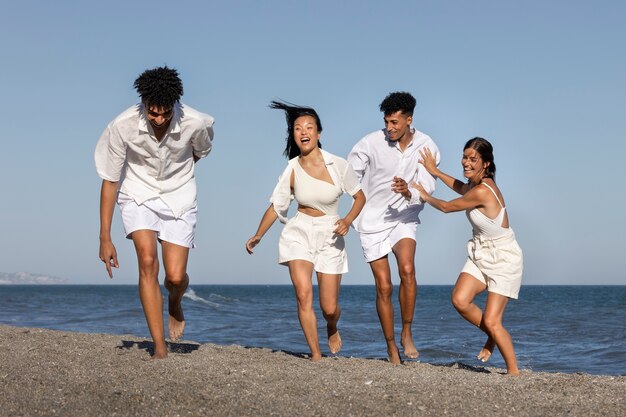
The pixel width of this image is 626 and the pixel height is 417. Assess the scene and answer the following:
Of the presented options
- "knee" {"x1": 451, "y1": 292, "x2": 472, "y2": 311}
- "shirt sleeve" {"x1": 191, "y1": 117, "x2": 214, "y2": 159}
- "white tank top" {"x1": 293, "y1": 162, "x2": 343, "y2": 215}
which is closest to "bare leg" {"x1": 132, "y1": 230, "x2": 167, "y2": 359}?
"shirt sleeve" {"x1": 191, "y1": 117, "x2": 214, "y2": 159}

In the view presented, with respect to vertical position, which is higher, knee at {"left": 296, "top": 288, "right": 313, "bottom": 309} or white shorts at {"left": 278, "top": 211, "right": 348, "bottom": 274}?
white shorts at {"left": 278, "top": 211, "right": 348, "bottom": 274}

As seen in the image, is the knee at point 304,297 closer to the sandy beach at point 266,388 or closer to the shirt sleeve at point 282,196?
the sandy beach at point 266,388

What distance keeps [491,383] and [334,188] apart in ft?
7.33

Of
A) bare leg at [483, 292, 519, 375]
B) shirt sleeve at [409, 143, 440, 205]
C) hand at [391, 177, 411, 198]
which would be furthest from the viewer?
shirt sleeve at [409, 143, 440, 205]

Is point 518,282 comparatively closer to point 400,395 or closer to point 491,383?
point 491,383

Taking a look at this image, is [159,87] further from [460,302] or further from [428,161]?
[460,302]

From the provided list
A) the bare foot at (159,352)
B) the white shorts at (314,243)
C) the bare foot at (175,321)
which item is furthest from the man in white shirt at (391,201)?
the bare foot at (159,352)

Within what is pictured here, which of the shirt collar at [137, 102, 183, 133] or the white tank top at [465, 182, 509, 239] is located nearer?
the shirt collar at [137, 102, 183, 133]

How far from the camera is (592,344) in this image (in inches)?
582

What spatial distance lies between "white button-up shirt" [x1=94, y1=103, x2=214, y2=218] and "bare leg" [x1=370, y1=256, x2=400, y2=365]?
1925 millimetres

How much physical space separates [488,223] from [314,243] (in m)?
1.53

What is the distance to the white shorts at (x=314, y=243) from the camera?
25.7 ft

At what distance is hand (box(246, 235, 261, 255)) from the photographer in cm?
762

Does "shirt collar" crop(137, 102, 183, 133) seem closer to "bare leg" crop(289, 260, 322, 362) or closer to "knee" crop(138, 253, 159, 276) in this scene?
"knee" crop(138, 253, 159, 276)
